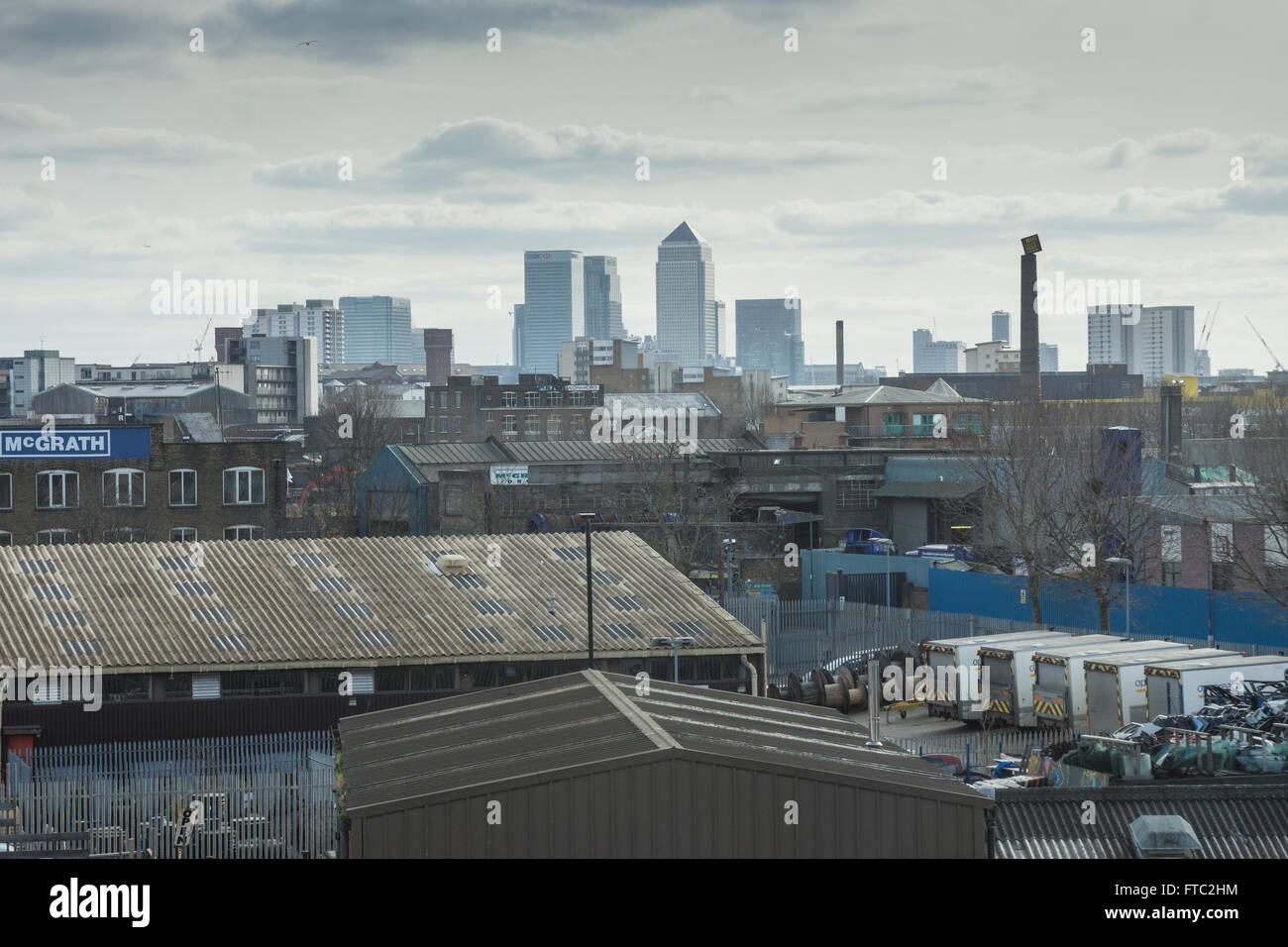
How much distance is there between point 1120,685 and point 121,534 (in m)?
40.9

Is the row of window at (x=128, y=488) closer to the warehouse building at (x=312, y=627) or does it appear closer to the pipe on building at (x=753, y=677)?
the warehouse building at (x=312, y=627)

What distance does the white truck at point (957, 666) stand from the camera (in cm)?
3772

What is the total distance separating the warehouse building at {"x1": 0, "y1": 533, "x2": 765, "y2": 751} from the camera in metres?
30.6

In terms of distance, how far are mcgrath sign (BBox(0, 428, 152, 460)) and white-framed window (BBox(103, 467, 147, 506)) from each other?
68 centimetres

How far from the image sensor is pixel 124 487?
61.0 metres

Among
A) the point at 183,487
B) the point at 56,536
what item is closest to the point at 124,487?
Answer: the point at 183,487

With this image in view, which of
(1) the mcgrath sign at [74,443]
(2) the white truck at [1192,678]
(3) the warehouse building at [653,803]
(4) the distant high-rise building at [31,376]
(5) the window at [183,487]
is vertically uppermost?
(4) the distant high-rise building at [31,376]

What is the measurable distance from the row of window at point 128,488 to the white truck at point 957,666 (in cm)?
3360

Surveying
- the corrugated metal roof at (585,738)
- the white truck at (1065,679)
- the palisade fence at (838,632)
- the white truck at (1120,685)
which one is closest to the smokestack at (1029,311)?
the palisade fence at (838,632)

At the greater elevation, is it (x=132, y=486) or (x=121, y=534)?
(x=132, y=486)

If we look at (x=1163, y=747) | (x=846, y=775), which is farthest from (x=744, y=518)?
(x=846, y=775)

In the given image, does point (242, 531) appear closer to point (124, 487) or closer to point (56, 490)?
point (124, 487)
